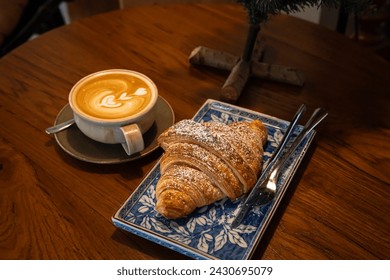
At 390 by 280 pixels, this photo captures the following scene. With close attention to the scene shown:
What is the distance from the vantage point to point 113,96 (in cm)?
96

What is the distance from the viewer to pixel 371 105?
107 centimetres

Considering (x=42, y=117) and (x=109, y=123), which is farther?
(x=42, y=117)

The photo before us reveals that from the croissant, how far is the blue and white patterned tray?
2 cm

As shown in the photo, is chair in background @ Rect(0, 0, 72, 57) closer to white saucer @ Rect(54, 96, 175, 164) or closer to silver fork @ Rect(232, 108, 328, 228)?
white saucer @ Rect(54, 96, 175, 164)

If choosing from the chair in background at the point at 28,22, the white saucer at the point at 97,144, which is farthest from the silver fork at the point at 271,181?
the chair in background at the point at 28,22

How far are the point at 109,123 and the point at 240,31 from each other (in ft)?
2.05

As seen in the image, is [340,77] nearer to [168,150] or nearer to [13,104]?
[168,150]

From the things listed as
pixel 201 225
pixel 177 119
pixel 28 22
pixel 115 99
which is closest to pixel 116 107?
pixel 115 99

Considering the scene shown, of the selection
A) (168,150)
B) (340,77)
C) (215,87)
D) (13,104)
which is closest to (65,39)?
(13,104)

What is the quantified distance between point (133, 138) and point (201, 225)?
0.72 ft

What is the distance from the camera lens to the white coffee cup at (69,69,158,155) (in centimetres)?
87

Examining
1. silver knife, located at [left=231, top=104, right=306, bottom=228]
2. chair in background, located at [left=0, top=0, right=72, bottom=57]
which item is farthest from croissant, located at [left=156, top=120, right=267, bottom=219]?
chair in background, located at [left=0, top=0, right=72, bottom=57]

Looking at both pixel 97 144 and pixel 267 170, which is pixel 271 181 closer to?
pixel 267 170
